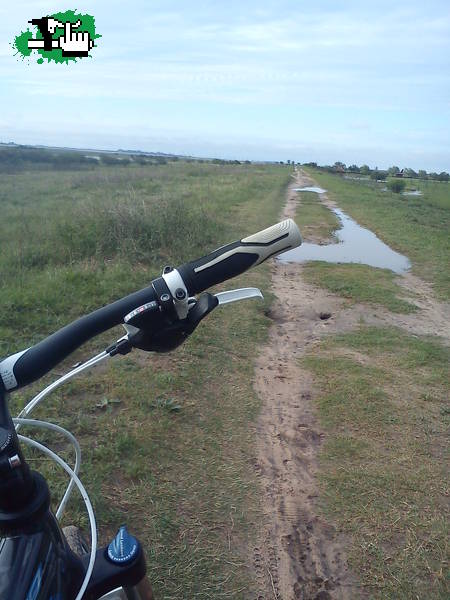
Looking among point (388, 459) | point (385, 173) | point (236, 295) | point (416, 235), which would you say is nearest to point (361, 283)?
point (388, 459)

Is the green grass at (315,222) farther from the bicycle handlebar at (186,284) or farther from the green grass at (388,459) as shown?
the bicycle handlebar at (186,284)

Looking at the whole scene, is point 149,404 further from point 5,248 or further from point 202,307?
point 5,248

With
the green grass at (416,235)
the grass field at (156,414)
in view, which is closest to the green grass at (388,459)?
the grass field at (156,414)

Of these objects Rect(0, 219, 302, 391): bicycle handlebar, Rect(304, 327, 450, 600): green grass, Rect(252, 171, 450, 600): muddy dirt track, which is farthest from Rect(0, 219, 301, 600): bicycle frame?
Rect(304, 327, 450, 600): green grass

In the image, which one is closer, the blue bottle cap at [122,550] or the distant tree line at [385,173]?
the blue bottle cap at [122,550]

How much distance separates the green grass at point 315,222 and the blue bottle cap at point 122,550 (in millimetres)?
10094

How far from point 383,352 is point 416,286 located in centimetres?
309

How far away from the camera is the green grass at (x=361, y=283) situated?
21.2ft

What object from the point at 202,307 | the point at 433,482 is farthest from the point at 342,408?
the point at 202,307

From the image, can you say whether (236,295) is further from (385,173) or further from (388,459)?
(385,173)

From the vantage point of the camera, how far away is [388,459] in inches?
128

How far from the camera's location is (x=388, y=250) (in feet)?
34.9

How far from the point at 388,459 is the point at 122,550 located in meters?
2.49

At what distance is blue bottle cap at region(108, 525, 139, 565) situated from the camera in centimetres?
117
